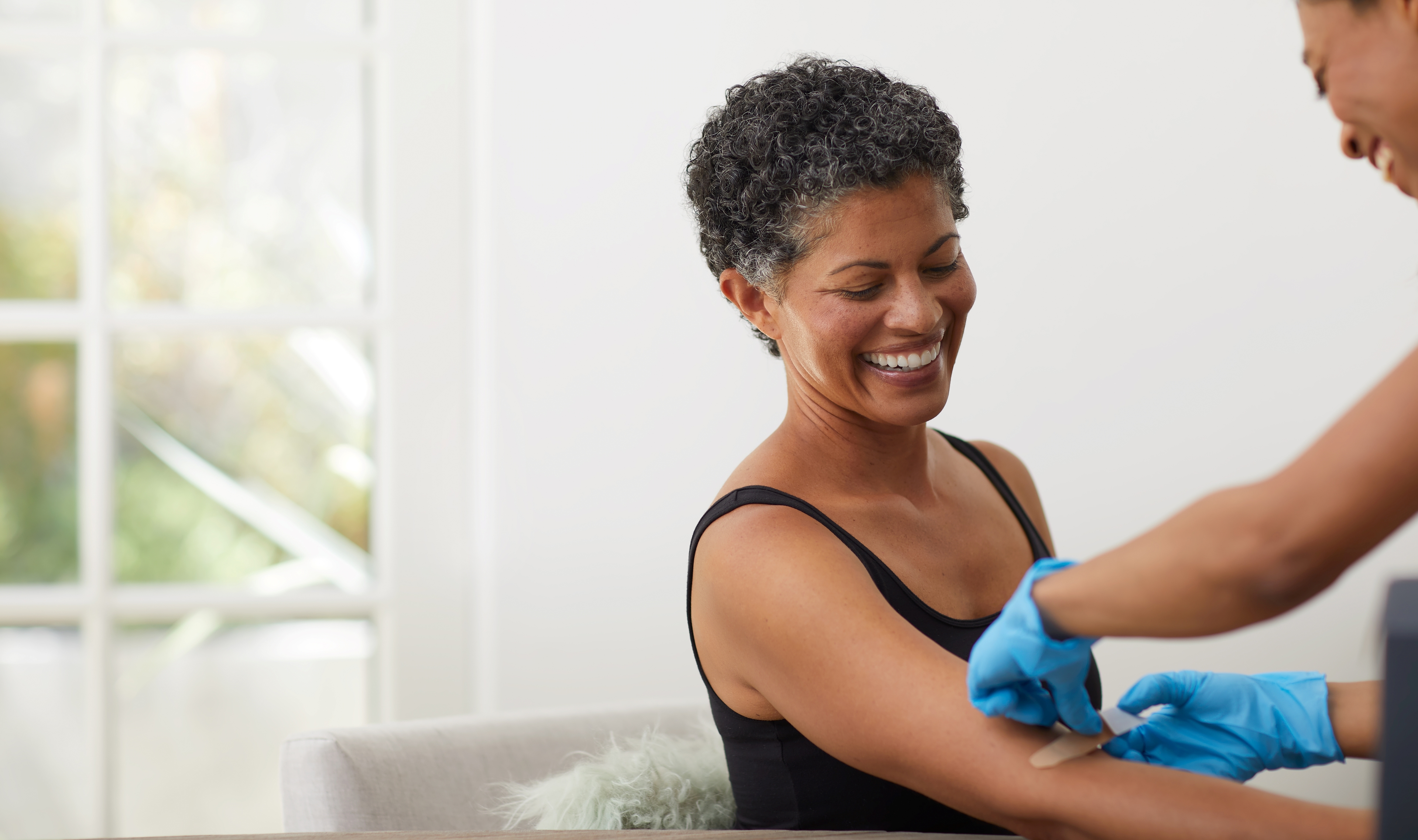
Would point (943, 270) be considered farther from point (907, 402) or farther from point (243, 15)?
point (243, 15)

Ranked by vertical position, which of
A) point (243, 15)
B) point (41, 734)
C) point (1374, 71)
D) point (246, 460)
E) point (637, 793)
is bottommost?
point (41, 734)

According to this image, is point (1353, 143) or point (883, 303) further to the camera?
point (883, 303)

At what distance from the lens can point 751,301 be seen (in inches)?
45.4

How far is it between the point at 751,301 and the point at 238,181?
1333 millimetres

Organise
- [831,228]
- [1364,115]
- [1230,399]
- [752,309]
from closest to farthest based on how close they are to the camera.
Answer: [1364,115] < [831,228] < [752,309] < [1230,399]

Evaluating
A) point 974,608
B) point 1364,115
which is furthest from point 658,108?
point 1364,115

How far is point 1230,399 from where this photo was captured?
183 cm

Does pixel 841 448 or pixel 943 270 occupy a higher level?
pixel 943 270

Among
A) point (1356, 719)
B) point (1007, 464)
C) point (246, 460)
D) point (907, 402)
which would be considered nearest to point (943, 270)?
point (907, 402)

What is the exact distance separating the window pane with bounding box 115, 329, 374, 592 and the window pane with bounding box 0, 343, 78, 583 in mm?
96

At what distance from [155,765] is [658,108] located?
5.04 feet

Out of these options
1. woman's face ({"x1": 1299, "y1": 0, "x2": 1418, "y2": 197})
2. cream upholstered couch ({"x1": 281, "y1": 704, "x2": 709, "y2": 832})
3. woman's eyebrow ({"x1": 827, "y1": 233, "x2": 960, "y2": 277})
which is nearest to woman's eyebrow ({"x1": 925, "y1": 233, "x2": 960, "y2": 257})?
woman's eyebrow ({"x1": 827, "y1": 233, "x2": 960, "y2": 277})

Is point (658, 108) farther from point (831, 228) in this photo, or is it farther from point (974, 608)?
point (974, 608)

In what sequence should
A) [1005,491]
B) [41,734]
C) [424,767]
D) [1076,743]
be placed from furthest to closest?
[41,734], [1005,491], [424,767], [1076,743]
